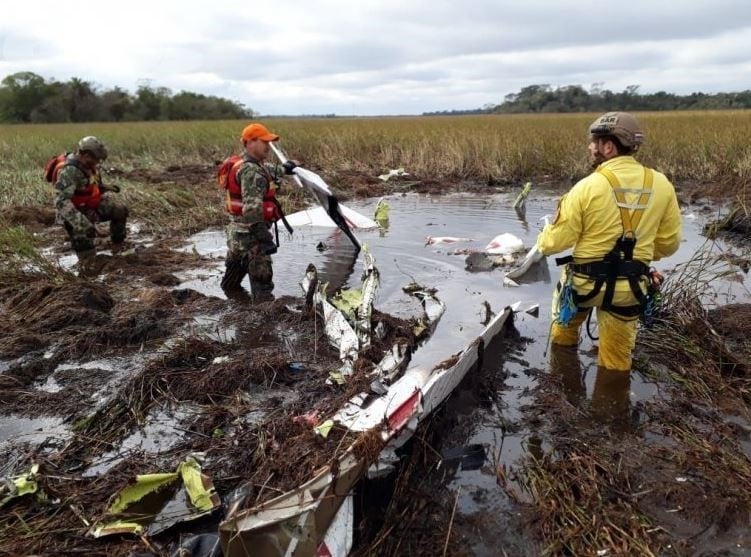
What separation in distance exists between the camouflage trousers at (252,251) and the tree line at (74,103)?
46794 mm

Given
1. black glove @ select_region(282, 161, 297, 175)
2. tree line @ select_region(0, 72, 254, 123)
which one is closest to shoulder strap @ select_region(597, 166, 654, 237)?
black glove @ select_region(282, 161, 297, 175)

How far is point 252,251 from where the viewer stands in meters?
6.07

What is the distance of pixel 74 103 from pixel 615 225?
51.2 meters

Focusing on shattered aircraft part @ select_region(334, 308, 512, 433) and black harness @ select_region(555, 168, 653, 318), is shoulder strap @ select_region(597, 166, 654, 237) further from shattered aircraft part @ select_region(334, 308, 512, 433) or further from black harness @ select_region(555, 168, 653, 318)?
shattered aircraft part @ select_region(334, 308, 512, 433)

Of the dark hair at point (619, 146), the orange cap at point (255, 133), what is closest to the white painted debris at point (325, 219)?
the orange cap at point (255, 133)

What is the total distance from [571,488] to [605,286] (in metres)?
1.43

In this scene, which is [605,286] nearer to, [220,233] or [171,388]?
[171,388]

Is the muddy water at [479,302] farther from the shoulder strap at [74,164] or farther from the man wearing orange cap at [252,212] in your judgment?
the shoulder strap at [74,164]

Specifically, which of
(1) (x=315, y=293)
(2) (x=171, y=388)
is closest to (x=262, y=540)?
(2) (x=171, y=388)

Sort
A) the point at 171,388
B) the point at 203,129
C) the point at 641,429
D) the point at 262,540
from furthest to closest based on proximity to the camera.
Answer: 1. the point at 203,129
2. the point at 171,388
3. the point at 641,429
4. the point at 262,540

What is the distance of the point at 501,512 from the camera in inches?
109

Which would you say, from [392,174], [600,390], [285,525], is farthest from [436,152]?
[285,525]

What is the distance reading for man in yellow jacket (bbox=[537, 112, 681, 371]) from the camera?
3480mm

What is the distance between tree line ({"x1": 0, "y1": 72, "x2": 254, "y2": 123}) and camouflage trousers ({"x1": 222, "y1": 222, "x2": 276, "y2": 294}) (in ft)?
154
